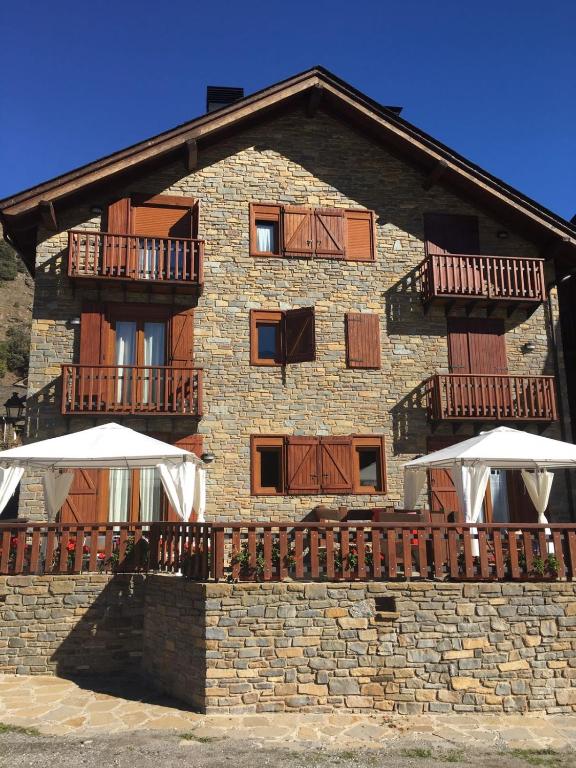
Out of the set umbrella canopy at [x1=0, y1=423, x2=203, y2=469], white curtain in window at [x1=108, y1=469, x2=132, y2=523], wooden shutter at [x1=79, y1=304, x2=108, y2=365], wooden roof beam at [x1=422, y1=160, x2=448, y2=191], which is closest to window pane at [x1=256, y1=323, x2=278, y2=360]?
wooden shutter at [x1=79, y1=304, x2=108, y2=365]

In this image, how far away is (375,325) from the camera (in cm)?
1441

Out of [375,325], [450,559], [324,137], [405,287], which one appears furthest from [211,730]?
[324,137]

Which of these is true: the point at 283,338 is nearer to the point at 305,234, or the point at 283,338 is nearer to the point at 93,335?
the point at 305,234

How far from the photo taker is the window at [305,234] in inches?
577

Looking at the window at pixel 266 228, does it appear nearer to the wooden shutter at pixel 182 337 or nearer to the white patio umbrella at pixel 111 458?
the wooden shutter at pixel 182 337

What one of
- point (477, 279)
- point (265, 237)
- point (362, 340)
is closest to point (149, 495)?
point (362, 340)

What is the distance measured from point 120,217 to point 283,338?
15.2ft

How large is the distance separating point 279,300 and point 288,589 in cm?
755

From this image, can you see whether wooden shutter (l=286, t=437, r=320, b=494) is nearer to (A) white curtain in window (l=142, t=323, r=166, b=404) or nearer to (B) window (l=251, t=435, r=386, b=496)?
(B) window (l=251, t=435, r=386, b=496)

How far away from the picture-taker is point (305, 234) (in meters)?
14.7

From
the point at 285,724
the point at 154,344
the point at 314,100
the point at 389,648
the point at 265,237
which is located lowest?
the point at 285,724

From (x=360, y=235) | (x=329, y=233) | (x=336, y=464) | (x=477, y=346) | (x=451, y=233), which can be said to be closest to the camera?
(x=336, y=464)

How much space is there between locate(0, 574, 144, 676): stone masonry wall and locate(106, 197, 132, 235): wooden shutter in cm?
781

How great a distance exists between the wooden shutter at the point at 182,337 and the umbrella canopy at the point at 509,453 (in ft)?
19.6
